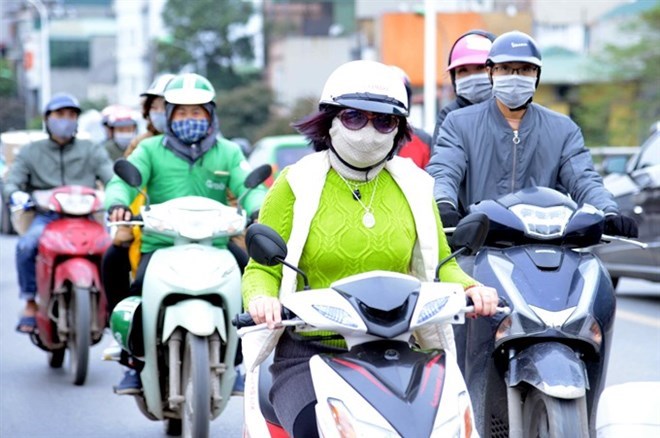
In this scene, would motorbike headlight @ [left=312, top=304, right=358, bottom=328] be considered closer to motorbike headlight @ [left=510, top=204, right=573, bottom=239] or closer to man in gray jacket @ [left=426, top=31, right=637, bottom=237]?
motorbike headlight @ [left=510, top=204, right=573, bottom=239]

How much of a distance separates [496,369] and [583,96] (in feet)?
165

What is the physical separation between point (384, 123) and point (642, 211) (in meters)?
9.72

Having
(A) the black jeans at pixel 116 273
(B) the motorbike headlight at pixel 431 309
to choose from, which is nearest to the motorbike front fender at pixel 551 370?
(B) the motorbike headlight at pixel 431 309

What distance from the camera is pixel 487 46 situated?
27.1ft

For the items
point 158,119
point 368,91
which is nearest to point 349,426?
point 368,91

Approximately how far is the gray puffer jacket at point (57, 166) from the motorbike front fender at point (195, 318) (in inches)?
156

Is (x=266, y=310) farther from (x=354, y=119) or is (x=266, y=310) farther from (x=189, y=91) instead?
(x=189, y=91)

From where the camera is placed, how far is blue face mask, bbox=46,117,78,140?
1135 centimetres

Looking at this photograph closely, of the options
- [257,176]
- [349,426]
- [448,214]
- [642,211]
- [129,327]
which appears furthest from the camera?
[642,211]

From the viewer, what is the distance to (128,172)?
301 inches

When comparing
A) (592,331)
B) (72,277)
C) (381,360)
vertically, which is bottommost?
(72,277)

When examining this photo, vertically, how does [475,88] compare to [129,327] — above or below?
above

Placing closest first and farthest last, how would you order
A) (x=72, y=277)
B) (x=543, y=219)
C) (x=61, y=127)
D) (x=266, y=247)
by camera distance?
(x=266, y=247), (x=543, y=219), (x=72, y=277), (x=61, y=127)

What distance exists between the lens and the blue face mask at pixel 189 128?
8.40 m
